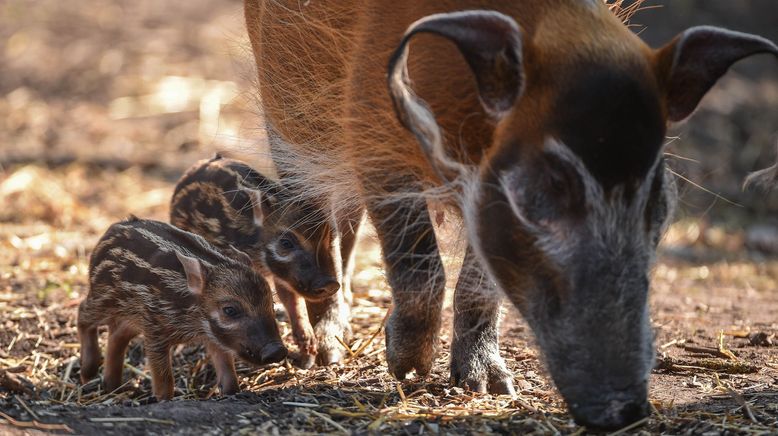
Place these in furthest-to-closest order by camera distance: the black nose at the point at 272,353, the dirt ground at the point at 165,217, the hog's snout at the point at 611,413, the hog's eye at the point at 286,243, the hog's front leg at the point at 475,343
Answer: the hog's eye at the point at 286,243
the black nose at the point at 272,353
the hog's front leg at the point at 475,343
the dirt ground at the point at 165,217
the hog's snout at the point at 611,413

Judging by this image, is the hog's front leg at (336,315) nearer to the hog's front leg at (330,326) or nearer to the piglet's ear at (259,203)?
the hog's front leg at (330,326)

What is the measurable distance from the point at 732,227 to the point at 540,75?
18.9 feet

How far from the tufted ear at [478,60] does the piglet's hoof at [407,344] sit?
825mm

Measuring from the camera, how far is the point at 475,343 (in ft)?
13.8

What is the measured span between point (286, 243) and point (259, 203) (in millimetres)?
211

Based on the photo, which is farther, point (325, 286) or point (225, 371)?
point (325, 286)

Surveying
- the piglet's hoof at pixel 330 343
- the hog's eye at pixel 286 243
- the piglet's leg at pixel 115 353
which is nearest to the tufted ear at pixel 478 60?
the hog's eye at pixel 286 243

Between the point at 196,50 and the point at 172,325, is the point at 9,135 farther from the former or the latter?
the point at 172,325

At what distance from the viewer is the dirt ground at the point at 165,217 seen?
12.3 feet

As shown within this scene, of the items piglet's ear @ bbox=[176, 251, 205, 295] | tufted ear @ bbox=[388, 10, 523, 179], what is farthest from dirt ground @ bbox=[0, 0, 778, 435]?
tufted ear @ bbox=[388, 10, 523, 179]

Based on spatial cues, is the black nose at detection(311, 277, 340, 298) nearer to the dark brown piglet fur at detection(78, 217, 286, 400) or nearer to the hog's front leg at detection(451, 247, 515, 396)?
the dark brown piglet fur at detection(78, 217, 286, 400)

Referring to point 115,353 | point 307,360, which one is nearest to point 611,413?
point 307,360

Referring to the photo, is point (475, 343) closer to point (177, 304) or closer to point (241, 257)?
point (241, 257)

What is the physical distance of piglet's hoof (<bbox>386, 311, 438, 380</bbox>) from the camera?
4070 mm
